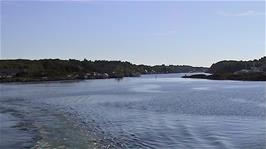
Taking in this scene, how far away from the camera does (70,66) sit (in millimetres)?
150125

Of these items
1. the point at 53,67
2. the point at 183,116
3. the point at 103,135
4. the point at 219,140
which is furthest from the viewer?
the point at 53,67

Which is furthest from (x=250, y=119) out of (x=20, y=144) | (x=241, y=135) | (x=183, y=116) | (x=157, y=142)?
(x=20, y=144)

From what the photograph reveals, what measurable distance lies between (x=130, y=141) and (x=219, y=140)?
3.27 meters

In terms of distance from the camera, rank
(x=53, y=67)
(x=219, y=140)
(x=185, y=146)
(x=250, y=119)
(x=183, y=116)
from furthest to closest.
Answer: (x=53, y=67) < (x=183, y=116) < (x=250, y=119) < (x=219, y=140) < (x=185, y=146)

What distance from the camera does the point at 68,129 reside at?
18.6 m

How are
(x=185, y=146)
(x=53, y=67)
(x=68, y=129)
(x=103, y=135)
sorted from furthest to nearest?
(x=53, y=67) < (x=68, y=129) < (x=103, y=135) < (x=185, y=146)

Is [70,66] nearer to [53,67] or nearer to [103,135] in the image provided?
[53,67]

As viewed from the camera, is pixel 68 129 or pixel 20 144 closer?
pixel 20 144

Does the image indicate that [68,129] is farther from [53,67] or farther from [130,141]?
[53,67]

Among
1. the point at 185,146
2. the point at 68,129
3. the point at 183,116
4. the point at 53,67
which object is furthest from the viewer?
the point at 53,67

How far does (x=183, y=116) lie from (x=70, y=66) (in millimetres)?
128957

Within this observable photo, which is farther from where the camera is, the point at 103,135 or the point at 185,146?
the point at 103,135

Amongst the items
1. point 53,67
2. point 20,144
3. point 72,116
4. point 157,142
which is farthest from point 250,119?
point 53,67

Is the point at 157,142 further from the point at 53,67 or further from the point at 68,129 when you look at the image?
the point at 53,67
